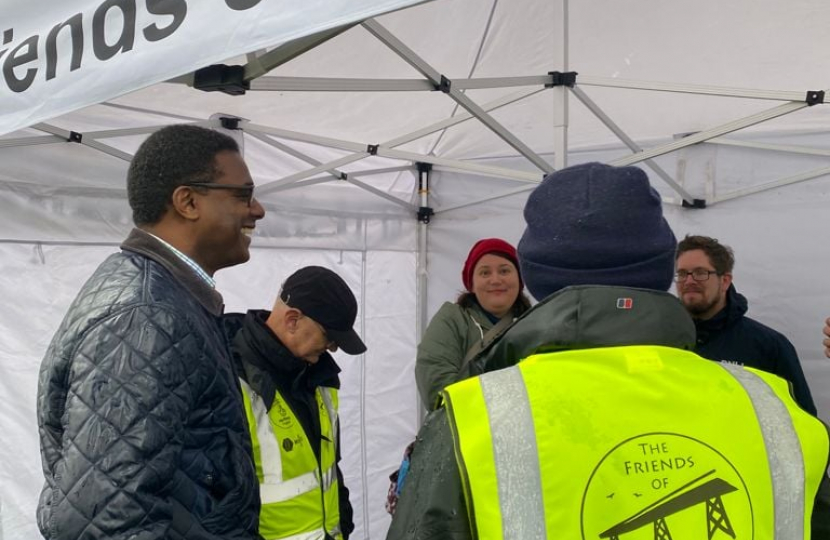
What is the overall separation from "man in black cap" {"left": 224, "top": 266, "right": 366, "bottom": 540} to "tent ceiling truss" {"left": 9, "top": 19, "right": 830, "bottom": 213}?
689 millimetres

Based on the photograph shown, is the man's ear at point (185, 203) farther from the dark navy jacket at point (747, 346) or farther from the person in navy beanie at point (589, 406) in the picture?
the dark navy jacket at point (747, 346)

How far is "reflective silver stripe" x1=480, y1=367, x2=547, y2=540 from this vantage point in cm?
72

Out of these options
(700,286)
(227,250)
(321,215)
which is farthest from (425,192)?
(227,250)

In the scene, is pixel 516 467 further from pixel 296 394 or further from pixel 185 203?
pixel 296 394

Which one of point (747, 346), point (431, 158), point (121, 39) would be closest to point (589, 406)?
point (121, 39)

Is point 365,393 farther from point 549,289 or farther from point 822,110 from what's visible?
point 549,289

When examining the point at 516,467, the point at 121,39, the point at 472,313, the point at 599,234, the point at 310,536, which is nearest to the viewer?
the point at 516,467

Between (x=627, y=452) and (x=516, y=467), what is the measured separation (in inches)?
5.1

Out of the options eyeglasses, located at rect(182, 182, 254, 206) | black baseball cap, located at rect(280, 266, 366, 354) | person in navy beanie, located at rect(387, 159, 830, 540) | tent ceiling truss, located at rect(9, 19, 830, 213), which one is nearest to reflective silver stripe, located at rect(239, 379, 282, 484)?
black baseball cap, located at rect(280, 266, 366, 354)

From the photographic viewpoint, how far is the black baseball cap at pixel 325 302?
215 centimetres

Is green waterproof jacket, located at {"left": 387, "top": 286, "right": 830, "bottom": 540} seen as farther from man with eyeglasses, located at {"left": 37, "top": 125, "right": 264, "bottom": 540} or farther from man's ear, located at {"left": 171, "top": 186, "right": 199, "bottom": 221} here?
man's ear, located at {"left": 171, "top": 186, "right": 199, "bottom": 221}

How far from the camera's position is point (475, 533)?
2.39 ft

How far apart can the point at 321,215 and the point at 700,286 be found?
2.14m

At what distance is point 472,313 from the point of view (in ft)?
10.2
